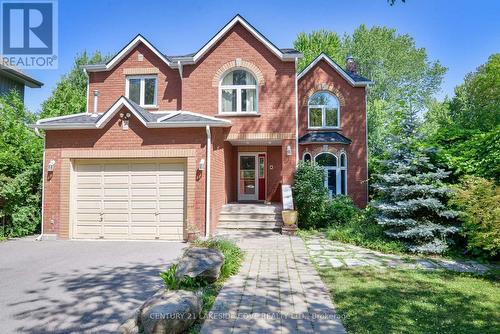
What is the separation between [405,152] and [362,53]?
29132mm

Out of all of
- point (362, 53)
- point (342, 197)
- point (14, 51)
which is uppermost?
point (362, 53)

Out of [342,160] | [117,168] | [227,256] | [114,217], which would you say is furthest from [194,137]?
[342,160]

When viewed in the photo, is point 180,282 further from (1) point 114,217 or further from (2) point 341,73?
(2) point 341,73

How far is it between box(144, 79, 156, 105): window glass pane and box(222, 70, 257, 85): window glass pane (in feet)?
12.7

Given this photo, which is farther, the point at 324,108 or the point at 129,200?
the point at 324,108

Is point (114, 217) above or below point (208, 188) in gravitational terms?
below

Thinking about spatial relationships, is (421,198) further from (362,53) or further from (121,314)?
(362,53)

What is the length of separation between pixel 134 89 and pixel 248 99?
6056 mm

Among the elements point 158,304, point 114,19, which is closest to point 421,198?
point 158,304

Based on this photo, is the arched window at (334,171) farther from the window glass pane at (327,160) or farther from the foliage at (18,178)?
the foliage at (18,178)

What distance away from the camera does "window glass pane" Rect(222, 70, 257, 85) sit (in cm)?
1430

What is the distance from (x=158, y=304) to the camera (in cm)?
419

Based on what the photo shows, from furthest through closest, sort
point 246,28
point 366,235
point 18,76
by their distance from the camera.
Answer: point 18,76
point 246,28
point 366,235

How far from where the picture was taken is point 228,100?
1442 cm
